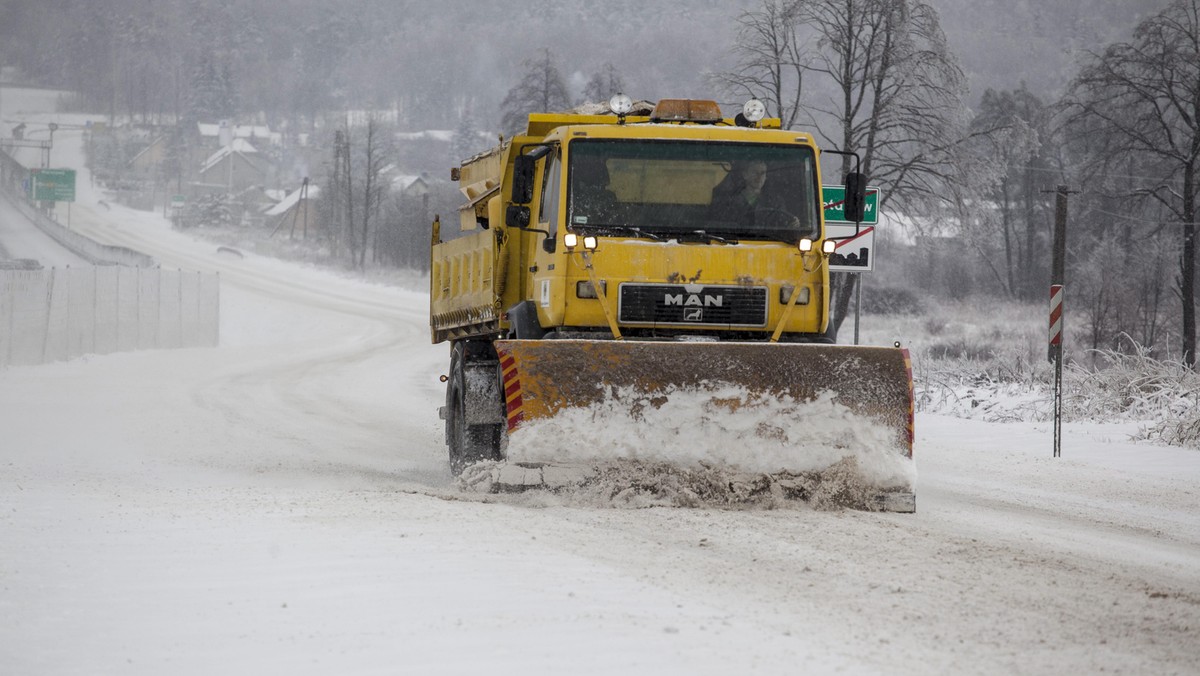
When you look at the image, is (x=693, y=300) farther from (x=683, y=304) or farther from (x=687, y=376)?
(x=687, y=376)

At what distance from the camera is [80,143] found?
18162 centimetres

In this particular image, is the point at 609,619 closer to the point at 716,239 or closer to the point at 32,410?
the point at 716,239

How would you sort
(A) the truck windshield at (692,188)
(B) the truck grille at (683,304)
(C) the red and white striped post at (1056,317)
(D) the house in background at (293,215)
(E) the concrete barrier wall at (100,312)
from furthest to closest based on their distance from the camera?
(D) the house in background at (293,215)
(E) the concrete barrier wall at (100,312)
(C) the red and white striped post at (1056,317)
(A) the truck windshield at (692,188)
(B) the truck grille at (683,304)

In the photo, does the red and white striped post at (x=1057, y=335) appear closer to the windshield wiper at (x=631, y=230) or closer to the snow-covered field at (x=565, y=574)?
the snow-covered field at (x=565, y=574)

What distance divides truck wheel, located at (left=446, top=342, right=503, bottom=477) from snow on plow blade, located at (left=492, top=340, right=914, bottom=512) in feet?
5.99

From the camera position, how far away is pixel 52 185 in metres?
82.0

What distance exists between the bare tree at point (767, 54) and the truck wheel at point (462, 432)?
12117 millimetres

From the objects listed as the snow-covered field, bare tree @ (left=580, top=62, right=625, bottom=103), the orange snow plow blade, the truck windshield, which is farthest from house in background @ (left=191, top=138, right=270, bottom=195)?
the orange snow plow blade

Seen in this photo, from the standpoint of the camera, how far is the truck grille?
916cm

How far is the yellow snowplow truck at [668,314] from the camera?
846 centimetres

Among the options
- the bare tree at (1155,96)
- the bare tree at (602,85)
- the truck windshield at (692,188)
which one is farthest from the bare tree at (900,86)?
the bare tree at (602,85)

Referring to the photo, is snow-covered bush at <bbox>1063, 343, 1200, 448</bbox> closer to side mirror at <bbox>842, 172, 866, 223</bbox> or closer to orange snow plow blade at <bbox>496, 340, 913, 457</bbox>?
side mirror at <bbox>842, 172, 866, 223</bbox>

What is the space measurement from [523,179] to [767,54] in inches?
572

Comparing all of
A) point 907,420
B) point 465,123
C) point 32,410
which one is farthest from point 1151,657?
point 465,123
